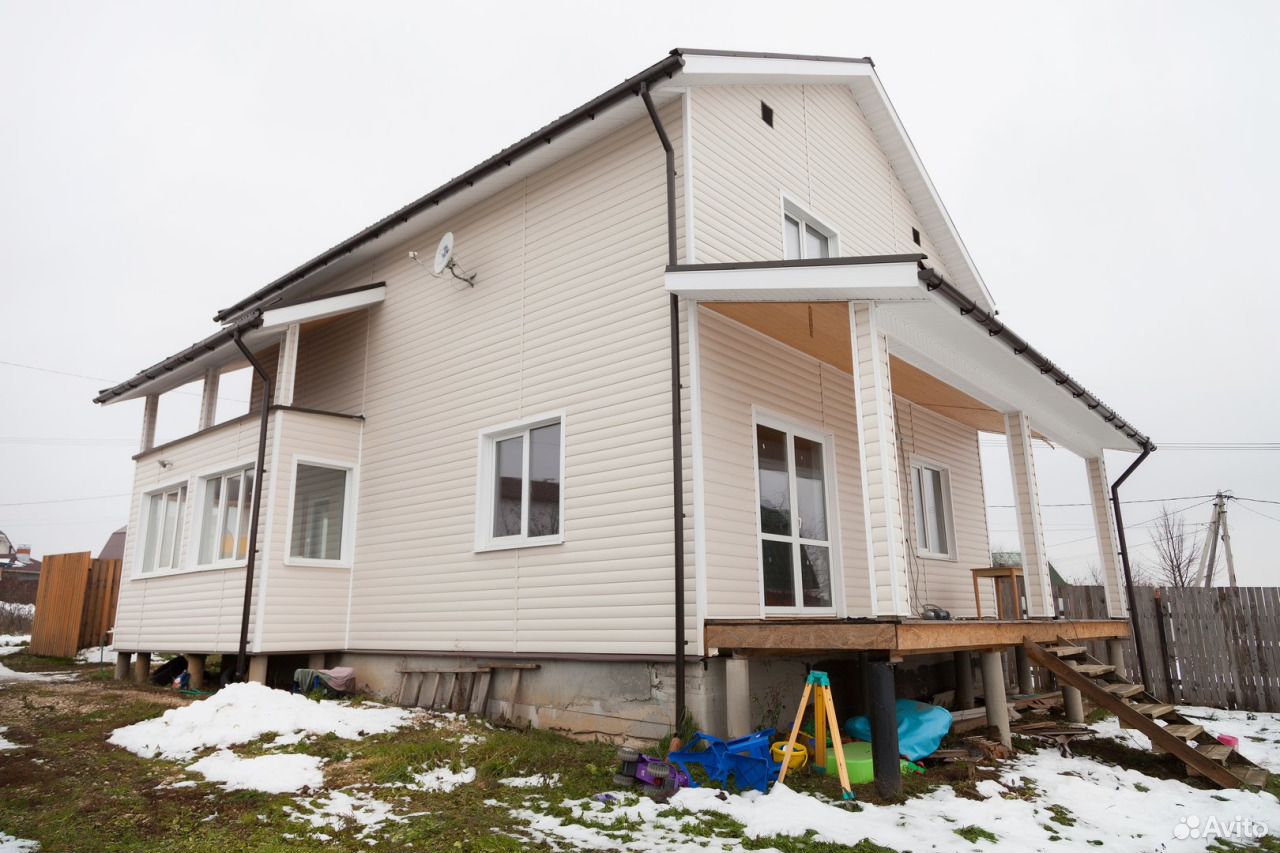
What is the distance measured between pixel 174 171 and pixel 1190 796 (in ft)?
126

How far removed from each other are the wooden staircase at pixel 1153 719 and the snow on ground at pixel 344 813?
222 inches

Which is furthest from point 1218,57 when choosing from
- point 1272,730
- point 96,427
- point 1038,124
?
point 96,427

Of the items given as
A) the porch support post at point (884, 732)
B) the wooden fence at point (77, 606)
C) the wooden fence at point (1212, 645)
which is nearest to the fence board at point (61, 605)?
the wooden fence at point (77, 606)

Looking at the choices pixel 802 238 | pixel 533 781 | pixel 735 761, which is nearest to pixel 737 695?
pixel 735 761

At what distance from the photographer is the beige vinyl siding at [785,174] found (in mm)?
7930

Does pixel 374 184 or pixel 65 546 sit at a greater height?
pixel 374 184

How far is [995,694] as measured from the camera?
713cm

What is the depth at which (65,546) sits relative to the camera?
3091 inches

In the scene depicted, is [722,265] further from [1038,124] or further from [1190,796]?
[1038,124]

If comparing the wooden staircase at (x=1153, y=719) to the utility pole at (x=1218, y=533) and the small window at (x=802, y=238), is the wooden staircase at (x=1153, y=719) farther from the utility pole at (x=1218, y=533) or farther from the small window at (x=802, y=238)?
the utility pole at (x=1218, y=533)

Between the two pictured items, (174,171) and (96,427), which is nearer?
(174,171)

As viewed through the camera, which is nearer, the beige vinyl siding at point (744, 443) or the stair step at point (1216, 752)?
the stair step at point (1216, 752)

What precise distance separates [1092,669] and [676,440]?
456 cm

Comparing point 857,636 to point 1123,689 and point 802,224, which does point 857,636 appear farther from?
point 802,224
